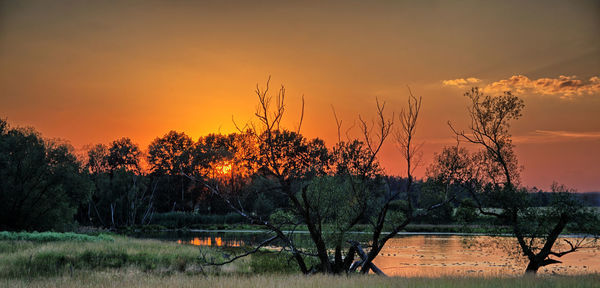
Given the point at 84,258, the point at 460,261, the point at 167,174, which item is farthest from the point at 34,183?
the point at 167,174

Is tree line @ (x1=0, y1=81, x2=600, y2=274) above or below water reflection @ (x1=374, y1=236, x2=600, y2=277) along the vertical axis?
above

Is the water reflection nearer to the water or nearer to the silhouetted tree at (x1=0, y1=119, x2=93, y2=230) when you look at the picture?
the water

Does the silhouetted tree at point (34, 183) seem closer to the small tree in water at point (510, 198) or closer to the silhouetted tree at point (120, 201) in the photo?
the silhouetted tree at point (120, 201)

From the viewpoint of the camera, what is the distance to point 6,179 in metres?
53.2

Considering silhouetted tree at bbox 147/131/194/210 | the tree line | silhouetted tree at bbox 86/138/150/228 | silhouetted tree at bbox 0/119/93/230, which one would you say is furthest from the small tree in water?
silhouetted tree at bbox 147/131/194/210

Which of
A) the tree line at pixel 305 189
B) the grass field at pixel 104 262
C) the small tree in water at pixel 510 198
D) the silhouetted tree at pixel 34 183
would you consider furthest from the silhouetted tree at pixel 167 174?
the small tree in water at pixel 510 198

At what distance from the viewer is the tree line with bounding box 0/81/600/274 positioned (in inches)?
782

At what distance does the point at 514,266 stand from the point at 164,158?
83294mm

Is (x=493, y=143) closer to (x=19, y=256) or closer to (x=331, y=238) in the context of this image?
(x=331, y=238)

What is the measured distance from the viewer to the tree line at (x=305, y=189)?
19.9m

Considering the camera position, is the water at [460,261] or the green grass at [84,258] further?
the water at [460,261]

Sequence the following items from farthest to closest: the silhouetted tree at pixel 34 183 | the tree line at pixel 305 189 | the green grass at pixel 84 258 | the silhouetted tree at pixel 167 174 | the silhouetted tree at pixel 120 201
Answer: the silhouetted tree at pixel 167 174 < the silhouetted tree at pixel 120 201 < the silhouetted tree at pixel 34 183 < the green grass at pixel 84 258 < the tree line at pixel 305 189

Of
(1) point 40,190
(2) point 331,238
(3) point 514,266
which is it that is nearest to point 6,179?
(1) point 40,190

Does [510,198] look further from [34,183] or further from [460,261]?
[34,183]
